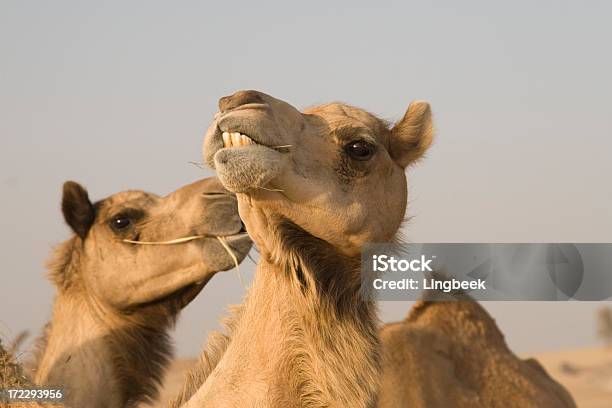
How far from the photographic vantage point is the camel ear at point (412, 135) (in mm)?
4602

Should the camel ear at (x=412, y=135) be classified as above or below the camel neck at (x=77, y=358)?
above

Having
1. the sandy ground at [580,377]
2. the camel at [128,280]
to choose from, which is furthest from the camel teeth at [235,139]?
the sandy ground at [580,377]

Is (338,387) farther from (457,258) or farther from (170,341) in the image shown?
(170,341)

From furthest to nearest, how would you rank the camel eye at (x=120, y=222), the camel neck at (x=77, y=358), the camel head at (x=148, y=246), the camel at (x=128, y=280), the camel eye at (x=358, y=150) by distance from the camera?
the camel eye at (x=120, y=222)
the camel head at (x=148, y=246)
the camel at (x=128, y=280)
the camel neck at (x=77, y=358)
the camel eye at (x=358, y=150)

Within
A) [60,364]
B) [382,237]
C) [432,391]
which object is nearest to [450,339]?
[432,391]

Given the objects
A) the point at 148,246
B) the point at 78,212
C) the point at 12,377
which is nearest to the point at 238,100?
the point at 12,377

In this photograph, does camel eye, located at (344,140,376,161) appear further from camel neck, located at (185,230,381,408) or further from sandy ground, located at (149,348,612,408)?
sandy ground, located at (149,348,612,408)

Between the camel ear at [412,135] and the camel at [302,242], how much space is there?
221mm

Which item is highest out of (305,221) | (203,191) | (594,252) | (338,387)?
(203,191)

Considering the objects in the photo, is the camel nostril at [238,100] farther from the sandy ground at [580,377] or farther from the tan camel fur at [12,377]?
the sandy ground at [580,377]

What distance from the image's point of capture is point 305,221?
4.01 m

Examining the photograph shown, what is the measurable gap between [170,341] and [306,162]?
319 centimetres

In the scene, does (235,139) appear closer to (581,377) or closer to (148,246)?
(148,246)

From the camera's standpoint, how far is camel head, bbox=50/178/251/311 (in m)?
6.63
